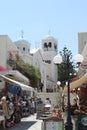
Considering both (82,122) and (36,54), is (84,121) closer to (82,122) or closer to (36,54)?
(82,122)

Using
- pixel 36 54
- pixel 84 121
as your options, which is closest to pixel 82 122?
pixel 84 121

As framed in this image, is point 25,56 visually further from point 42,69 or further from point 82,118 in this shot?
point 82,118

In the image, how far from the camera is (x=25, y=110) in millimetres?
27469

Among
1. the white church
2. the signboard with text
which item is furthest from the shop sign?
the white church

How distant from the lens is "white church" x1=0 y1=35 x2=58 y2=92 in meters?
52.5

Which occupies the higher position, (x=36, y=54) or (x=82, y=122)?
(x=36, y=54)

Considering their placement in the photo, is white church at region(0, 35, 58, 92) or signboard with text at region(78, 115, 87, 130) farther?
white church at region(0, 35, 58, 92)

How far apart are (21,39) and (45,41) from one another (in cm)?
1950

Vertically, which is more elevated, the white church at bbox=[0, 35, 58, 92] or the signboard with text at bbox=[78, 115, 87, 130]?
the white church at bbox=[0, 35, 58, 92]

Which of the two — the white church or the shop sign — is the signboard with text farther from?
the white church

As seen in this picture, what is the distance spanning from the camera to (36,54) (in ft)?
262

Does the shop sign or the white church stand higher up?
the white church

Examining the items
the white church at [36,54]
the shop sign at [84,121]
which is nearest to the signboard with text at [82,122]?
the shop sign at [84,121]

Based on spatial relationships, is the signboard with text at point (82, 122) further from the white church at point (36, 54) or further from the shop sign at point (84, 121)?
the white church at point (36, 54)
